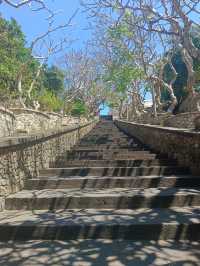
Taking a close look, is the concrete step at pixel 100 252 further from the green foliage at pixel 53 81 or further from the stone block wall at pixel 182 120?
the green foliage at pixel 53 81

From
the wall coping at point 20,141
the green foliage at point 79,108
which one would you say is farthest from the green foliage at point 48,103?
the wall coping at point 20,141

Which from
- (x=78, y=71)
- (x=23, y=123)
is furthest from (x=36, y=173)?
(x=78, y=71)

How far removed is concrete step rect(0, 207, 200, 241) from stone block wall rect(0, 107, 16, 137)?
30.2 ft

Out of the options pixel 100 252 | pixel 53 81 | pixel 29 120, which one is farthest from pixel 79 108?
pixel 100 252

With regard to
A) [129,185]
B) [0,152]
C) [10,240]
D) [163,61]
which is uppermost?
[163,61]

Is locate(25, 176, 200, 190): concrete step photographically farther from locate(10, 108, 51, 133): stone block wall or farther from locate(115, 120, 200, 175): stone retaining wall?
locate(10, 108, 51, 133): stone block wall

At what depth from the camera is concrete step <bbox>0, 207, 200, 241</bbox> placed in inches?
187

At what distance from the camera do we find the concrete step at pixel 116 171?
7.86 meters

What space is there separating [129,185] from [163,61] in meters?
16.7

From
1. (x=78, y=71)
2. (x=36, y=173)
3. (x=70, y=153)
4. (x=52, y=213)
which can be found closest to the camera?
(x=52, y=213)

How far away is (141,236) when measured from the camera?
477 cm

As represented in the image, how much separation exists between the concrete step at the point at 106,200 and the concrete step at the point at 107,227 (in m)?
0.52

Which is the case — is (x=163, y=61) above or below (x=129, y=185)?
above

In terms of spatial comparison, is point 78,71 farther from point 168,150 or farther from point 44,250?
point 44,250
